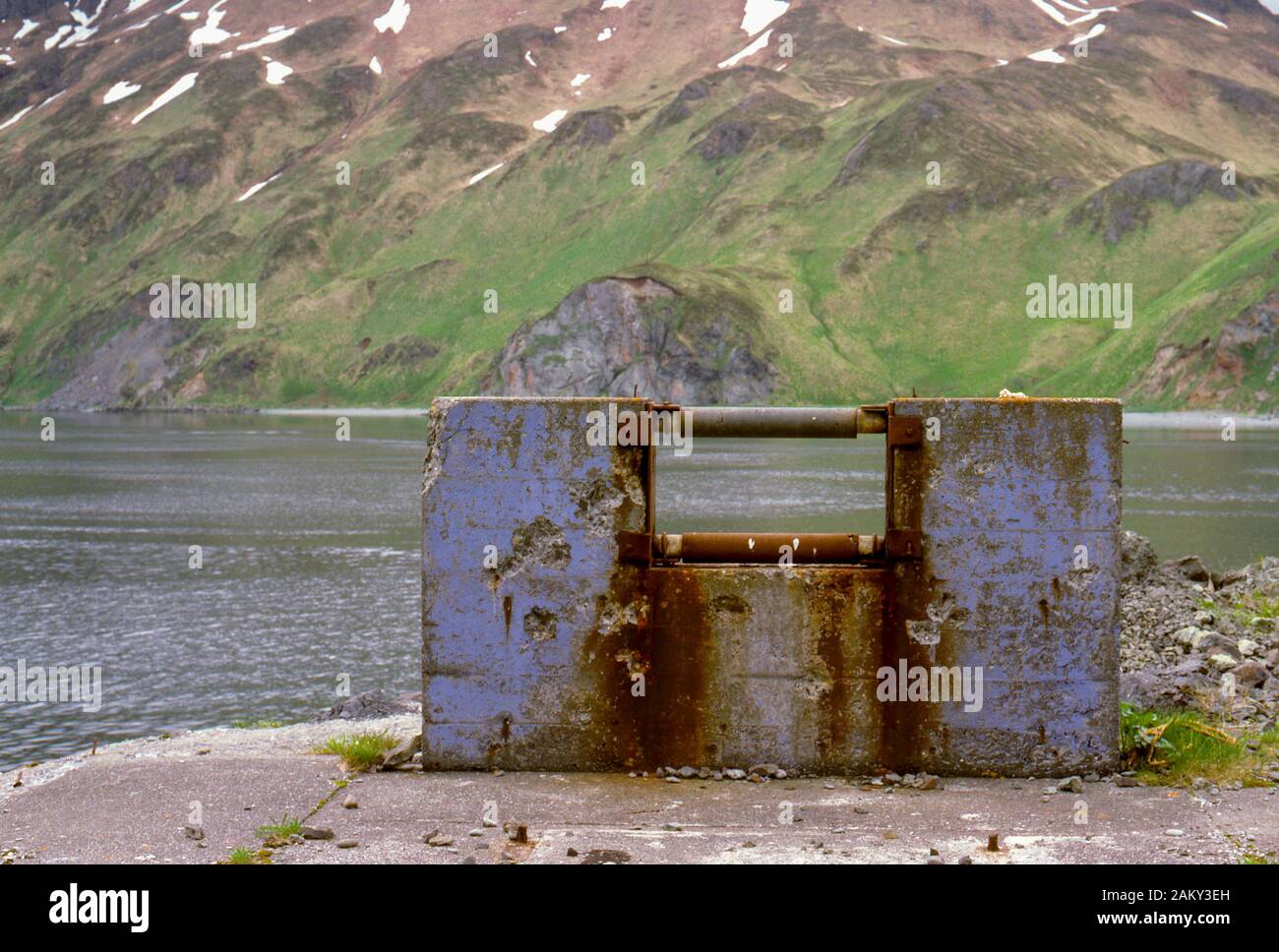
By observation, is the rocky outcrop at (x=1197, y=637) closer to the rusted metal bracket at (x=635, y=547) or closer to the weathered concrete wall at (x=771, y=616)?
the weathered concrete wall at (x=771, y=616)

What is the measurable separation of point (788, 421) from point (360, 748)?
4010mm

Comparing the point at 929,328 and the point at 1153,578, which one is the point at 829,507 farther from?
the point at 929,328

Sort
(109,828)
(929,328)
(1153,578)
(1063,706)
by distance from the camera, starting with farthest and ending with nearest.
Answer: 1. (929,328)
2. (1153,578)
3. (1063,706)
4. (109,828)

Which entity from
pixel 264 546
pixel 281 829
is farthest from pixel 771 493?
pixel 281 829

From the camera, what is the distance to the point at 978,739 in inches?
382

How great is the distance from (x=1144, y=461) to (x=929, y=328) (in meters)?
101

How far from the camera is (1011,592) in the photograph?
9.69 m

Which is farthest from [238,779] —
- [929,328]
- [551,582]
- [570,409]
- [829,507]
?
[929,328]

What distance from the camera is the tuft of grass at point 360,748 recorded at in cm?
1014

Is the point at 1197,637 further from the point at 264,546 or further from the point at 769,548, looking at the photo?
the point at 264,546

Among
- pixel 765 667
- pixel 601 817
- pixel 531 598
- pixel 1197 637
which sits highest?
pixel 531 598

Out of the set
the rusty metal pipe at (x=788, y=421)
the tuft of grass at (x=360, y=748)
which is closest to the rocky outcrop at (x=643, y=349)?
the tuft of grass at (x=360, y=748)

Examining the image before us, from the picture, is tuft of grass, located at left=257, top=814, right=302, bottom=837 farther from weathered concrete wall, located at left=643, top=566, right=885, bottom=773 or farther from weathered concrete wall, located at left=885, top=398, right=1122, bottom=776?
weathered concrete wall, located at left=885, top=398, right=1122, bottom=776

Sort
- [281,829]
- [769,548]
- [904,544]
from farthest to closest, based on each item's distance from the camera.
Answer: [769,548] → [904,544] → [281,829]
